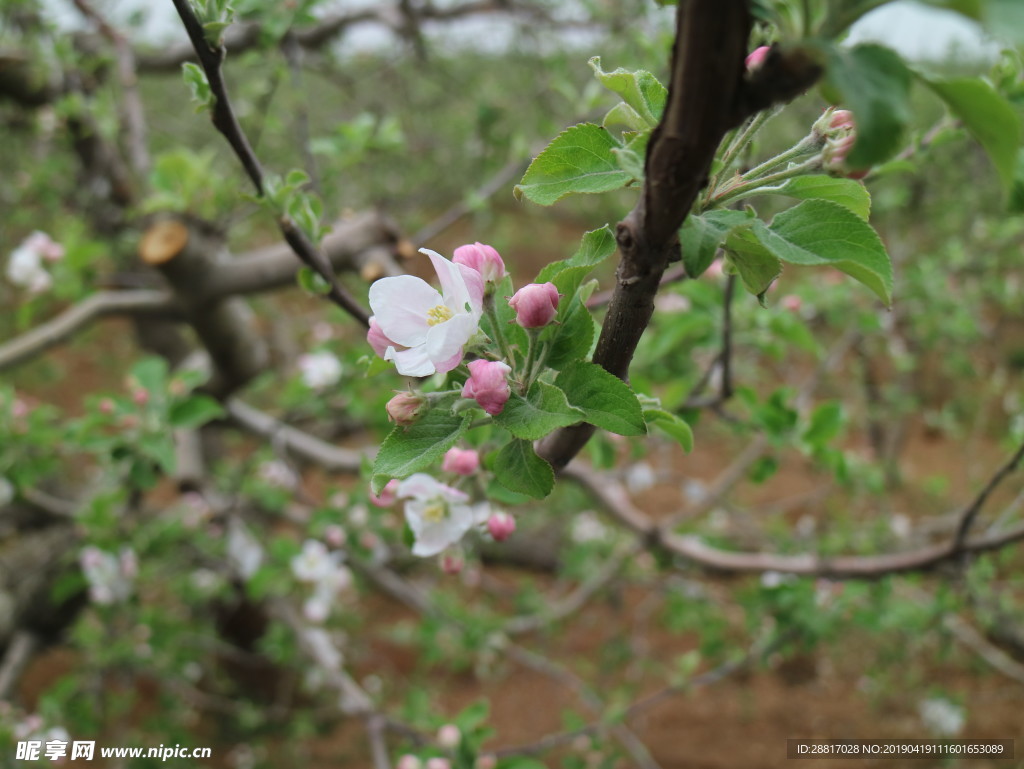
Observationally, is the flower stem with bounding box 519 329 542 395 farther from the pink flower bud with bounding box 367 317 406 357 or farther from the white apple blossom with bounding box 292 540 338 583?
the white apple blossom with bounding box 292 540 338 583

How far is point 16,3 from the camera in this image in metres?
2.10

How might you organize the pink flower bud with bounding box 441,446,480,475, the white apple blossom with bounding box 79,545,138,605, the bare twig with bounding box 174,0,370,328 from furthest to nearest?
1. the white apple blossom with bounding box 79,545,138,605
2. the pink flower bud with bounding box 441,446,480,475
3. the bare twig with bounding box 174,0,370,328

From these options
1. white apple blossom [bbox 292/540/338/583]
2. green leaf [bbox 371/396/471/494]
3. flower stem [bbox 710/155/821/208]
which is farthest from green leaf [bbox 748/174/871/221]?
white apple blossom [bbox 292/540/338/583]

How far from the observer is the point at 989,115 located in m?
0.37

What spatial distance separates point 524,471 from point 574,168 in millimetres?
272

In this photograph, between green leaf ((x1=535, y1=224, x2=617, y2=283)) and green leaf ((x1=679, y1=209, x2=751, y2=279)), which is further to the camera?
green leaf ((x1=535, y1=224, x2=617, y2=283))

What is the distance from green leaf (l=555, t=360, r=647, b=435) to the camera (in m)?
0.54

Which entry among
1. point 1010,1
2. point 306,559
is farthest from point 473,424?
point 306,559

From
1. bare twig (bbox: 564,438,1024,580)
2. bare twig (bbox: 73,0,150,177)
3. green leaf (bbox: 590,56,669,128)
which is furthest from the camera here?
bare twig (bbox: 73,0,150,177)

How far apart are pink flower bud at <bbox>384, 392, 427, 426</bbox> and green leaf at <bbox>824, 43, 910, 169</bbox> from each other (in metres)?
0.39

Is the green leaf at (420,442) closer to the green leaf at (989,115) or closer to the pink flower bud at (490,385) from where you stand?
the pink flower bud at (490,385)

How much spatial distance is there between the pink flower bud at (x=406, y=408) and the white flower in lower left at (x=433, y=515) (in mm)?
196

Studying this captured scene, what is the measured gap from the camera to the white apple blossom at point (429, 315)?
543mm

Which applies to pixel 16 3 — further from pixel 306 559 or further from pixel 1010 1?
pixel 1010 1
